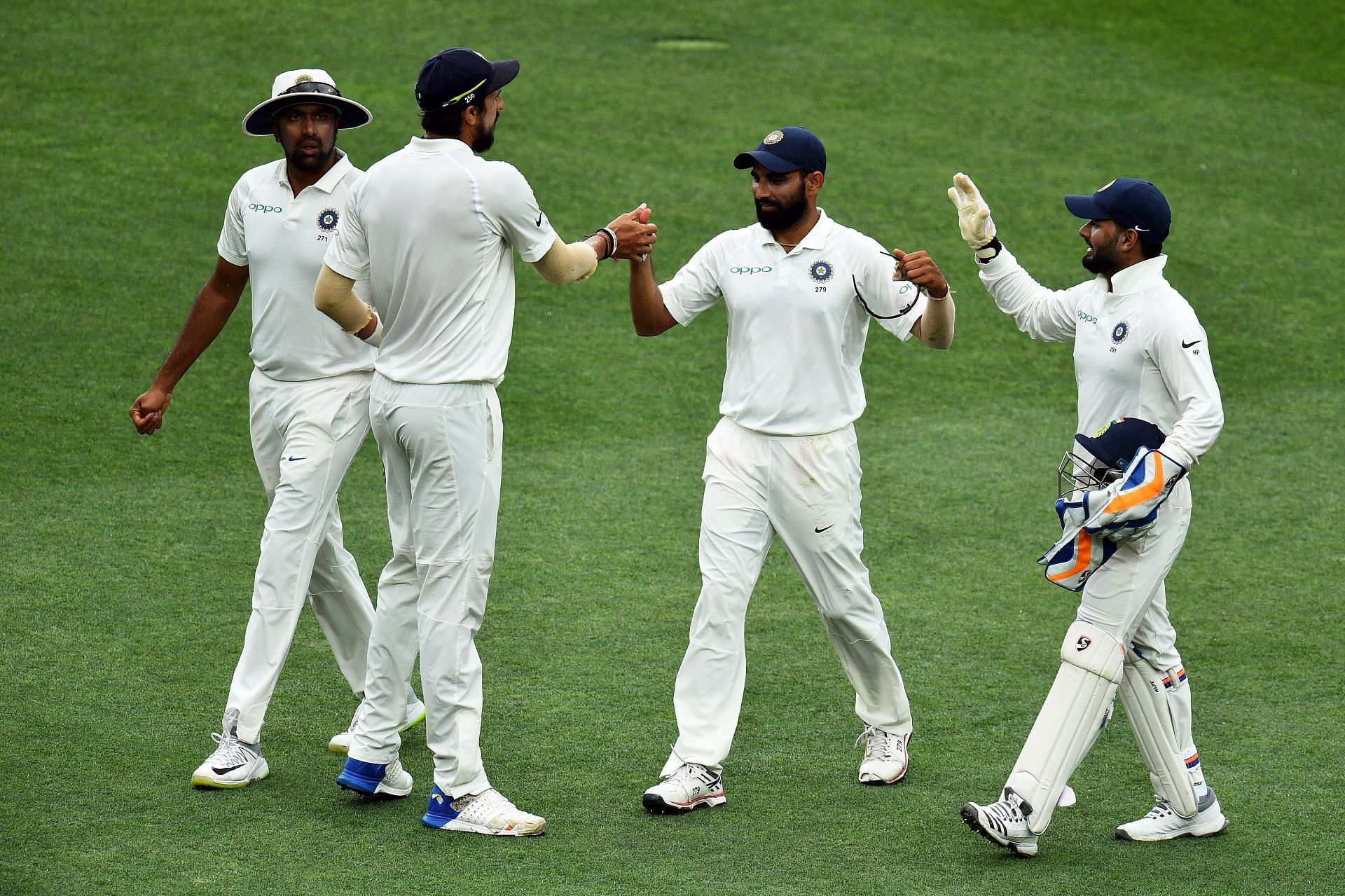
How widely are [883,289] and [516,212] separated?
1.35 m

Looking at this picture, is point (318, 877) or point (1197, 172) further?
point (1197, 172)

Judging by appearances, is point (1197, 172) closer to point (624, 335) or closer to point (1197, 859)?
point (624, 335)

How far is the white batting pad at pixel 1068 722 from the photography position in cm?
466

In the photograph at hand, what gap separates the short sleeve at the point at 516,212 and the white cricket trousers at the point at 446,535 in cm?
47

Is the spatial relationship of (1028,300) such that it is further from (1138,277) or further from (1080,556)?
(1080,556)

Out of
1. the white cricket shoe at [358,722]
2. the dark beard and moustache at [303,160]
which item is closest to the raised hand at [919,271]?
the dark beard and moustache at [303,160]

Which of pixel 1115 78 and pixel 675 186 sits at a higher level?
pixel 1115 78

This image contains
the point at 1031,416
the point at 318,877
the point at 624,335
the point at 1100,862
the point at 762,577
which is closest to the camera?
the point at 318,877

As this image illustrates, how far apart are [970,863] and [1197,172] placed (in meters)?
9.79

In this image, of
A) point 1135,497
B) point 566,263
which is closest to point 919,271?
point 1135,497

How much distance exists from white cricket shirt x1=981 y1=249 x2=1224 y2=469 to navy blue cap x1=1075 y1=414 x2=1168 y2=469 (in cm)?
6

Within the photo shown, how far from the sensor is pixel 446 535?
4.83m

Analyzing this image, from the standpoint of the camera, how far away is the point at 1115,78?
14.8 m

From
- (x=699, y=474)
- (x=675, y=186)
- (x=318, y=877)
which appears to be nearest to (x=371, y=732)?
(x=318, y=877)
